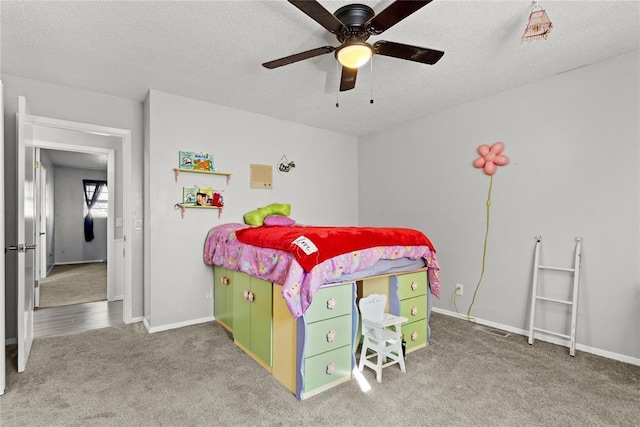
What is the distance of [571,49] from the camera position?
2521mm

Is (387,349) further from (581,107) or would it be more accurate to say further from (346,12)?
(581,107)

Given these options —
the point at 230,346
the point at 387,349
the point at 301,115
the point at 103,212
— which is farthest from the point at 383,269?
the point at 103,212

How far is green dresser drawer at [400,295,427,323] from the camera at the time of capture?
2.71m

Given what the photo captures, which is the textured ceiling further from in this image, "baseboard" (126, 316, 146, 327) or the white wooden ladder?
"baseboard" (126, 316, 146, 327)

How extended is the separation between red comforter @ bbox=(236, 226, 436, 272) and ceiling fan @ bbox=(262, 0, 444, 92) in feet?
3.85

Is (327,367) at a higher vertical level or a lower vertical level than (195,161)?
lower

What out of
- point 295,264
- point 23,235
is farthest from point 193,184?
point 295,264

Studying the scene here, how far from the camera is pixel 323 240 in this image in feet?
7.09

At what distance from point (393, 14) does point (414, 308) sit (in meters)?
2.20

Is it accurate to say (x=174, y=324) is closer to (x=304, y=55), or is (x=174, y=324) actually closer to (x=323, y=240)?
(x=323, y=240)

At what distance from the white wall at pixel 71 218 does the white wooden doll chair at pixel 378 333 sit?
8.74 m

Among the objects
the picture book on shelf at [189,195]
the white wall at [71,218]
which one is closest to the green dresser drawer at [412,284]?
the picture book on shelf at [189,195]

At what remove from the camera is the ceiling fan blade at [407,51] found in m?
2.03

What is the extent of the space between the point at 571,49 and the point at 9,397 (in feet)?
15.4
